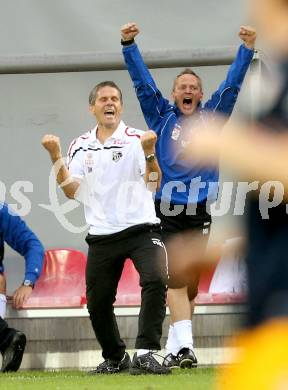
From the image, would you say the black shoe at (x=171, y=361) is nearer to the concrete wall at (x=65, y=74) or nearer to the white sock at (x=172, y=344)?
the white sock at (x=172, y=344)

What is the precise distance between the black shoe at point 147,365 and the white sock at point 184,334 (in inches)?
12.3

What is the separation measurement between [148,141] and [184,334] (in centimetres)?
142

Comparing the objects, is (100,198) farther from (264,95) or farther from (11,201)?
(264,95)

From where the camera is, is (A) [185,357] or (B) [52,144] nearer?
(B) [52,144]

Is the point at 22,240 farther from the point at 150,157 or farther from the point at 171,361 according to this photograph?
the point at 150,157

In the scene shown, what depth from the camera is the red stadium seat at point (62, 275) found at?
912 centimetres

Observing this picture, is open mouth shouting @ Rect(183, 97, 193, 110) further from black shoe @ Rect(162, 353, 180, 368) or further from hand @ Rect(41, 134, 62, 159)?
black shoe @ Rect(162, 353, 180, 368)

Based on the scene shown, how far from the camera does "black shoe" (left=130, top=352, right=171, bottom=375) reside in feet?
24.3

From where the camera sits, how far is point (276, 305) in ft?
8.83

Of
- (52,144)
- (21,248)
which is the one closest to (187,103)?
(52,144)

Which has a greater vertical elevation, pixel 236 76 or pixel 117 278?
pixel 236 76

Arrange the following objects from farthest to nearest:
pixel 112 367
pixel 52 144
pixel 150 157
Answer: pixel 112 367 → pixel 52 144 → pixel 150 157

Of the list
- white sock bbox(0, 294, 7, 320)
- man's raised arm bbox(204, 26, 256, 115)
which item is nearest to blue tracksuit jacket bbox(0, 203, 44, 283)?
white sock bbox(0, 294, 7, 320)

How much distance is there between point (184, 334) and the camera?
7.79m
